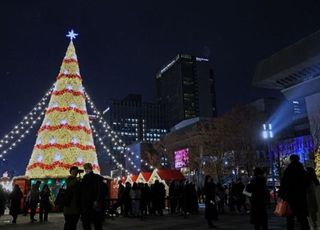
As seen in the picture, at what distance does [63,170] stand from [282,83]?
222 feet

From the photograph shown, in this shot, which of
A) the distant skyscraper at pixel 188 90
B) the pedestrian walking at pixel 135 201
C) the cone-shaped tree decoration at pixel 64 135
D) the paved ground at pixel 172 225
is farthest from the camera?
the distant skyscraper at pixel 188 90

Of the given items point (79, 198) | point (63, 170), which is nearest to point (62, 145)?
point (63, 170)

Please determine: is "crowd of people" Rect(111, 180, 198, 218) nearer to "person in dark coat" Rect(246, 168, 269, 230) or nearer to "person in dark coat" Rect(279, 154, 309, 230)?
"person in dark coat" Rect(246, 168, 269, 230)

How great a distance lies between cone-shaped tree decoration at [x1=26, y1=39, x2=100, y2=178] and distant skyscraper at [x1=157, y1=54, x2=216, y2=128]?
14416cm

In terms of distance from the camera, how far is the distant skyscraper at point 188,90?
6698 inches

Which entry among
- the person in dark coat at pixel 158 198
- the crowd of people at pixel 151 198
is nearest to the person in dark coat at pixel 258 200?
the crowd of people at pixel 151 198

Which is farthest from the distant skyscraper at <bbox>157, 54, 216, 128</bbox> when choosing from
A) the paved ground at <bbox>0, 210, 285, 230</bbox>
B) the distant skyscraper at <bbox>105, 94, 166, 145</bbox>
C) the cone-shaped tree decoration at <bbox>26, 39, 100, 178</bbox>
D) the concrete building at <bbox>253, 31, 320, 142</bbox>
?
the paved ground at <bbox>0, 210, 285, 230</bbox>

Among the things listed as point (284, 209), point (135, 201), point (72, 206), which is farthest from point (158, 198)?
point (72, 206)

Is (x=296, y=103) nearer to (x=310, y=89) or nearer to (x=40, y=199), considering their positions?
(x=310, y=89)

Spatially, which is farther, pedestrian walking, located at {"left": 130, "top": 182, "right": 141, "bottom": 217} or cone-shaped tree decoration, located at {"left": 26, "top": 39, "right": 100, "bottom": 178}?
cone-shaped tree decoration, located at {"left": 26, "top": 39, "right": 100, "bottom": 178}

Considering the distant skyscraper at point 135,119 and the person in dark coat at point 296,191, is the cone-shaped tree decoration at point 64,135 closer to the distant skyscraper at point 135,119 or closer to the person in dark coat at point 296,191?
the person in dark coat at point 296,191

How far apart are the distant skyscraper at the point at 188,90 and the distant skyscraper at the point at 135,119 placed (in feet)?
32.0

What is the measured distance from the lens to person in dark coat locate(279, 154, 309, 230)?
6996 mm

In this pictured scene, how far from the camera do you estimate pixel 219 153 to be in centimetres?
4281
